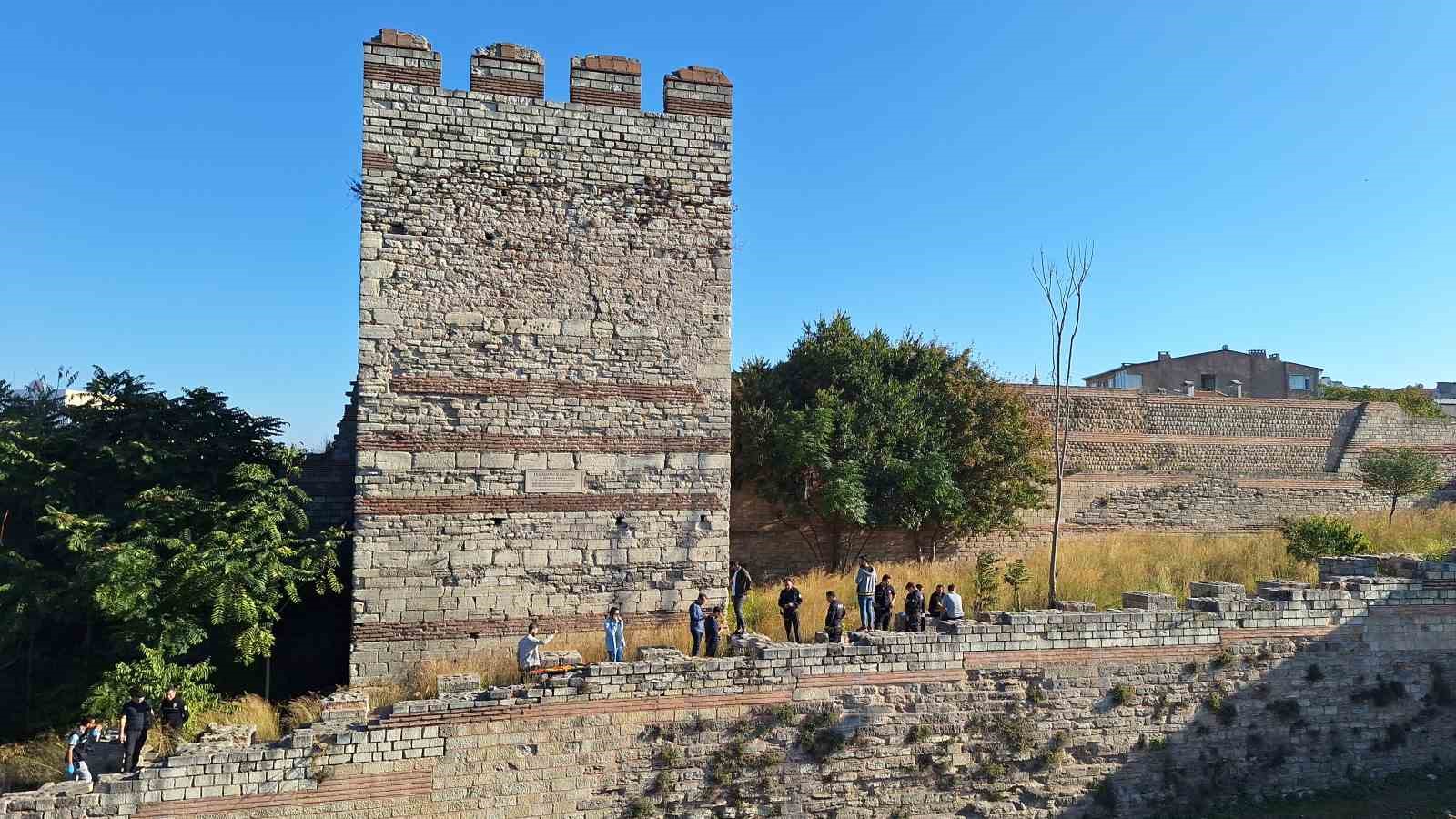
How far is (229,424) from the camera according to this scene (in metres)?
12.6

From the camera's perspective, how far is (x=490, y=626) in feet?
34.8

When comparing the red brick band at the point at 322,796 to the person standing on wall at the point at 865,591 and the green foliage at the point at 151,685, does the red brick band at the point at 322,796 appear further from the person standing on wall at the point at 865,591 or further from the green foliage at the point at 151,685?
the person standing on wall at the point at 865,591

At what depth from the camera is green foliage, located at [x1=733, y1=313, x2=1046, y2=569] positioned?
16.1 m

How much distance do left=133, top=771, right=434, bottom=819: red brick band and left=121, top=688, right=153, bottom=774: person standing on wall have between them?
75cm

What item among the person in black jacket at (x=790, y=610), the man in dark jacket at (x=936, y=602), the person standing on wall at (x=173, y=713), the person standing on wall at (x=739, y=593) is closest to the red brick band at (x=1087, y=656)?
the man in dark jacket at (x=936, y=602)

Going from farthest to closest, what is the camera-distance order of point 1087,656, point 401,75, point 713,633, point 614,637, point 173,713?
point 401,75 < point 1087,656 < point 713,633 < point 614,637 < point 173,713

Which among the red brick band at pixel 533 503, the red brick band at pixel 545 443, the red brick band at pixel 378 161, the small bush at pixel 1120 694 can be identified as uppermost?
the red brick band at pixel 378 161

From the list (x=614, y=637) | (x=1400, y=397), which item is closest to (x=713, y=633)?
(x=614, y=637)

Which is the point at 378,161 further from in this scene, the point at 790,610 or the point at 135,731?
the point at 790,610

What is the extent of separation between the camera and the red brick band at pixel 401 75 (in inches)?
421

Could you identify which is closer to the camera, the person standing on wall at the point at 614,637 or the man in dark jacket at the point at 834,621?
the person standing on wall at the point at 614,637

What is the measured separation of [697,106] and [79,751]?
10.2 meters

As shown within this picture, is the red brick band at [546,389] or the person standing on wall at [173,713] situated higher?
the red brick band at [546,389]

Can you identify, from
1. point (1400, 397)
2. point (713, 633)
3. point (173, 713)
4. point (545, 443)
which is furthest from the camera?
point (1400, 397)
